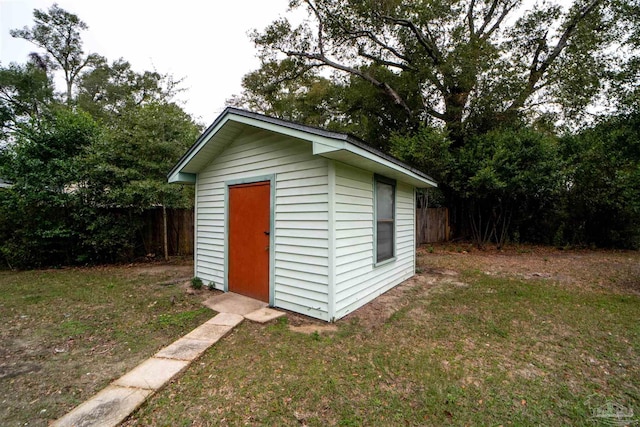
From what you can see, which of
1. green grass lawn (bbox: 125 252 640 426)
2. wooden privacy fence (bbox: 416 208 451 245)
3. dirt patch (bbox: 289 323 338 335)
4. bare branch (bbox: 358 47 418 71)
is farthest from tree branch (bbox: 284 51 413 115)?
dirt patch (bbox: 289 323 338 335)

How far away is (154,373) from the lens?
8.06 ft

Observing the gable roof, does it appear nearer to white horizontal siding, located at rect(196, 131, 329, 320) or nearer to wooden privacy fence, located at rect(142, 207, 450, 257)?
white horizontal siding, located at rect(196, 131, 329, 320)

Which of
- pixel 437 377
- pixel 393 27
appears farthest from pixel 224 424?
pixel 393 27

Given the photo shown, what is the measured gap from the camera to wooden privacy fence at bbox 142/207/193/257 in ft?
27.9

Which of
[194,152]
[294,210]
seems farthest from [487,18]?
[194,152]

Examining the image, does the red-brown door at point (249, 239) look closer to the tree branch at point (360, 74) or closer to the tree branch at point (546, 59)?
the tree branch at point (360, 74)

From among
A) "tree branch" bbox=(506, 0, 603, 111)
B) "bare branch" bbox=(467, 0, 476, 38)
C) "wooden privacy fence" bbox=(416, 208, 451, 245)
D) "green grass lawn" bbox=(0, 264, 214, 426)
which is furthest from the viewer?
"wooden privacy fence" bbox=(416, 208, 451, 245)

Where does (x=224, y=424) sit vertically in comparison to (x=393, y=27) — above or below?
below

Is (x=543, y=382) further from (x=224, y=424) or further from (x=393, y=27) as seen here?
(x=393, y=27)

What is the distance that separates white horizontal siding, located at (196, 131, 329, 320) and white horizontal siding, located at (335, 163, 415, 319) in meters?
0.22

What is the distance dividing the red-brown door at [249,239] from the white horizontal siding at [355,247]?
127 cm

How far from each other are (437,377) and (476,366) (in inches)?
20.1

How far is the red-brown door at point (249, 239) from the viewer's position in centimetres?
436

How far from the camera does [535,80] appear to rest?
10.3 m
